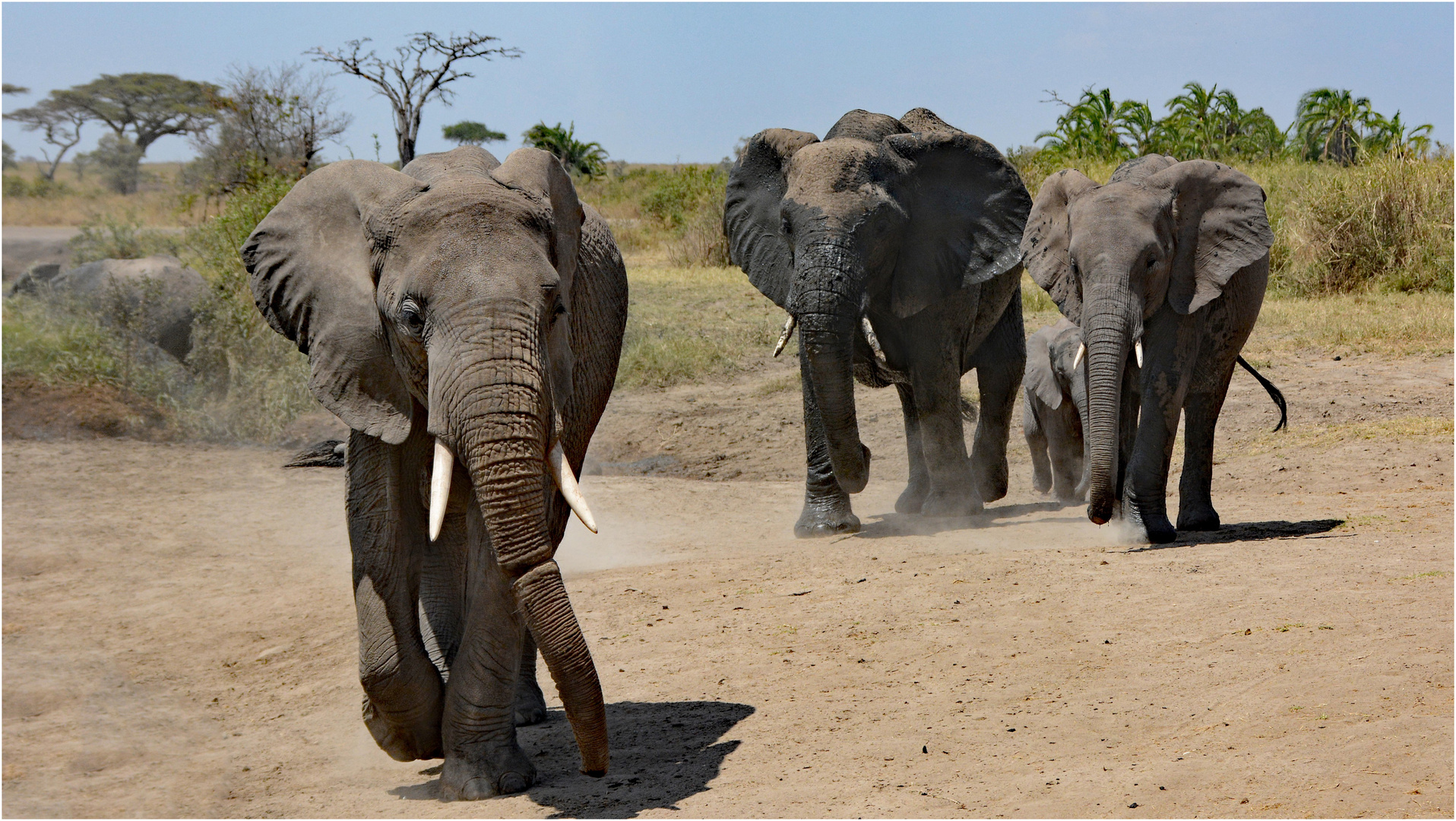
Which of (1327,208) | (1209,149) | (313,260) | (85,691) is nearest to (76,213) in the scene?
(1209,149)

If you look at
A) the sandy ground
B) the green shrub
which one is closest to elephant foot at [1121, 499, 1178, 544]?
the sandy ground

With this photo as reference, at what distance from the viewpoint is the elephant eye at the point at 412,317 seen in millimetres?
3646

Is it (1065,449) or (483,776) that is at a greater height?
(1065,449)

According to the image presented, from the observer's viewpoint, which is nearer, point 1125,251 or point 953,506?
point 1125,251

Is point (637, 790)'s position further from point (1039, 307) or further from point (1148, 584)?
point (1039, 307)

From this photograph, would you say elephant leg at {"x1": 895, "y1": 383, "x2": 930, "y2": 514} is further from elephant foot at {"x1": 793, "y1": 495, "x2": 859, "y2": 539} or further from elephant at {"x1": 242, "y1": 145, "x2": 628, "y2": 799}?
elephant at {"x1": 242, "y1": 145, "x2": 628, "y2": 799}

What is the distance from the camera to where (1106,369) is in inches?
269

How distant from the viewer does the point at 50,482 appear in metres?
9.84

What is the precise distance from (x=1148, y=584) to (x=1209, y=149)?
22.8 m

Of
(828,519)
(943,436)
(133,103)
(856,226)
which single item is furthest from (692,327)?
(133,103)

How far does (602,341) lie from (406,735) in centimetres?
157

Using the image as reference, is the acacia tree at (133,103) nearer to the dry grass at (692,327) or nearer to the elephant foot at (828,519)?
the dry grass at (692,327)

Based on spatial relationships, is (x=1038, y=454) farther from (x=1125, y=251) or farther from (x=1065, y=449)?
(x=1125, y=251)

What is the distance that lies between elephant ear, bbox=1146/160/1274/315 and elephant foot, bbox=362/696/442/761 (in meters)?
4.72
